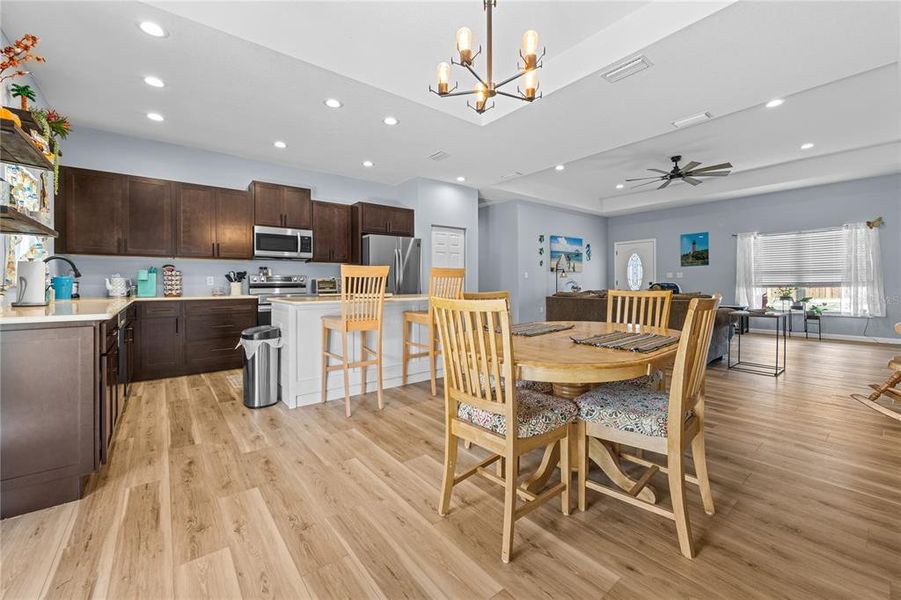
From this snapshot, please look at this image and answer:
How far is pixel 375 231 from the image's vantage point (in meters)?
5.69

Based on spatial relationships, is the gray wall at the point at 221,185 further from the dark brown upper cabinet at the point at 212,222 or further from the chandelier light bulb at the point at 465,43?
the chandelier light bulb at the point at 465,43

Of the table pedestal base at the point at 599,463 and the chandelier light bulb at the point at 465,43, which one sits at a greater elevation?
the chandelier light bulb at the point at 465,43

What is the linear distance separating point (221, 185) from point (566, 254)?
7145 millimetres

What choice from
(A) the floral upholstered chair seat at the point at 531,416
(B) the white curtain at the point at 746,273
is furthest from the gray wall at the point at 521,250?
(A) the floral upholstered chair seat at the point at 531,416

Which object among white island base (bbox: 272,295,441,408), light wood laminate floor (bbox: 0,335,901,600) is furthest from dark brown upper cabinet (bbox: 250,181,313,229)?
light wood laminate floor (bbox: 0,335,901,600)

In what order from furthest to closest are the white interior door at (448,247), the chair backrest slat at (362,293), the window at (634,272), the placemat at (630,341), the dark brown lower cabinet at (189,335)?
the window at (634,272), the white interior door at (448,247), the dark brown lower cabinet at (189,335), the chair backrest slat at (362,293), the placemat at (630,341)

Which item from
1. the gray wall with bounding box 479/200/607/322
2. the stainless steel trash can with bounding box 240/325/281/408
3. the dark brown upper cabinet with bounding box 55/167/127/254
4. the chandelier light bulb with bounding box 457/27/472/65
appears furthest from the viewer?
the gray wall with bounding box 479/200/607/322

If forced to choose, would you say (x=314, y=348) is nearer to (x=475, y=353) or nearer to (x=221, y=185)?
Answer: (x=475, y=353)

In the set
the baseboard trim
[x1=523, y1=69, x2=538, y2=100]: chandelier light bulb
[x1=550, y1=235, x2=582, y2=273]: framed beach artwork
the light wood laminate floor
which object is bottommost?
the light wood laminate floor

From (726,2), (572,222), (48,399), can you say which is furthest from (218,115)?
(572,222)

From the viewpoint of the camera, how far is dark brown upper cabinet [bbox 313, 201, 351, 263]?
5.43 metres

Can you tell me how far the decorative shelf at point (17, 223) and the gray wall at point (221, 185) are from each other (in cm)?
245

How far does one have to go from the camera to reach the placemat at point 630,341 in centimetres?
171

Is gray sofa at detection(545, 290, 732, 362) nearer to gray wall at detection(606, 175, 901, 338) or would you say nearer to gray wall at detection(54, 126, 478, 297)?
gray wall at detection(54, 126, 478, 297)
